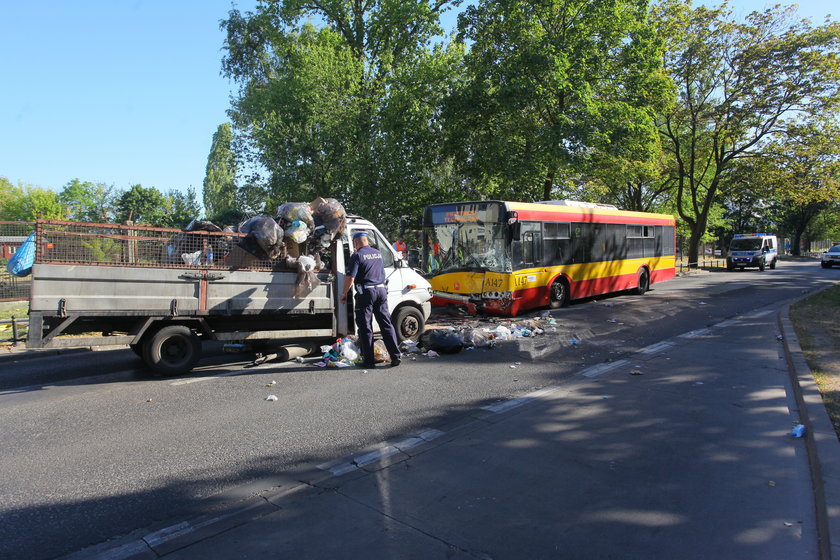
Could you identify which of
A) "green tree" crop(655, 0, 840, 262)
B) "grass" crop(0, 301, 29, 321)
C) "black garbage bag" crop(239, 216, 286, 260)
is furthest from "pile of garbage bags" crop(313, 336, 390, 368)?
"green tree" crop(655, 0, 840, 262)

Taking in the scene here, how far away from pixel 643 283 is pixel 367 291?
14.1m

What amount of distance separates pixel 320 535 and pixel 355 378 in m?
4.03

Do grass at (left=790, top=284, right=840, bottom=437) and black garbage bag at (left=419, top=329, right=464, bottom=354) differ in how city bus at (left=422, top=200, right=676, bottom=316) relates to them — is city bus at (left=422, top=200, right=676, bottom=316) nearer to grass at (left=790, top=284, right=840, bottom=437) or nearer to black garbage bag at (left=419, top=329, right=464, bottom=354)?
black garbage bag at (left=419, top=329, right=464, bottom=354)

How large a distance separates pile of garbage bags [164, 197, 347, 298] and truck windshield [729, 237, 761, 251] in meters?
32.5

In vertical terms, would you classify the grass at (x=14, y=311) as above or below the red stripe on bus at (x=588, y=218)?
below

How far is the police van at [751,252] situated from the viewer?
32.1m

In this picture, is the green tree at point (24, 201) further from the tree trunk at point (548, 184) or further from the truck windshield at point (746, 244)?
the truck windshield at point (746, 244)

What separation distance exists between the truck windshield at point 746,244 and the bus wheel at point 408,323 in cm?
3085

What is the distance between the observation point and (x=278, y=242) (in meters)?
7.87

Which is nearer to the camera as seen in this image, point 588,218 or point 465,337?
point 465,337

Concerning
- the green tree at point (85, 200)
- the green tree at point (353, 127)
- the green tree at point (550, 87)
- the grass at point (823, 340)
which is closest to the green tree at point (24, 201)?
the green tree at point (85, 200)

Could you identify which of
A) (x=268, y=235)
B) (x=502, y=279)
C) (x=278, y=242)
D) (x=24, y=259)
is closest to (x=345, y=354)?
(x=278, y=242)

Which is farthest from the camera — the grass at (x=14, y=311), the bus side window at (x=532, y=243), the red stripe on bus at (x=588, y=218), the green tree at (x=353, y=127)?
the green tree at (x=353, y=127)

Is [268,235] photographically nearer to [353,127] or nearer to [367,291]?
[367,291]
